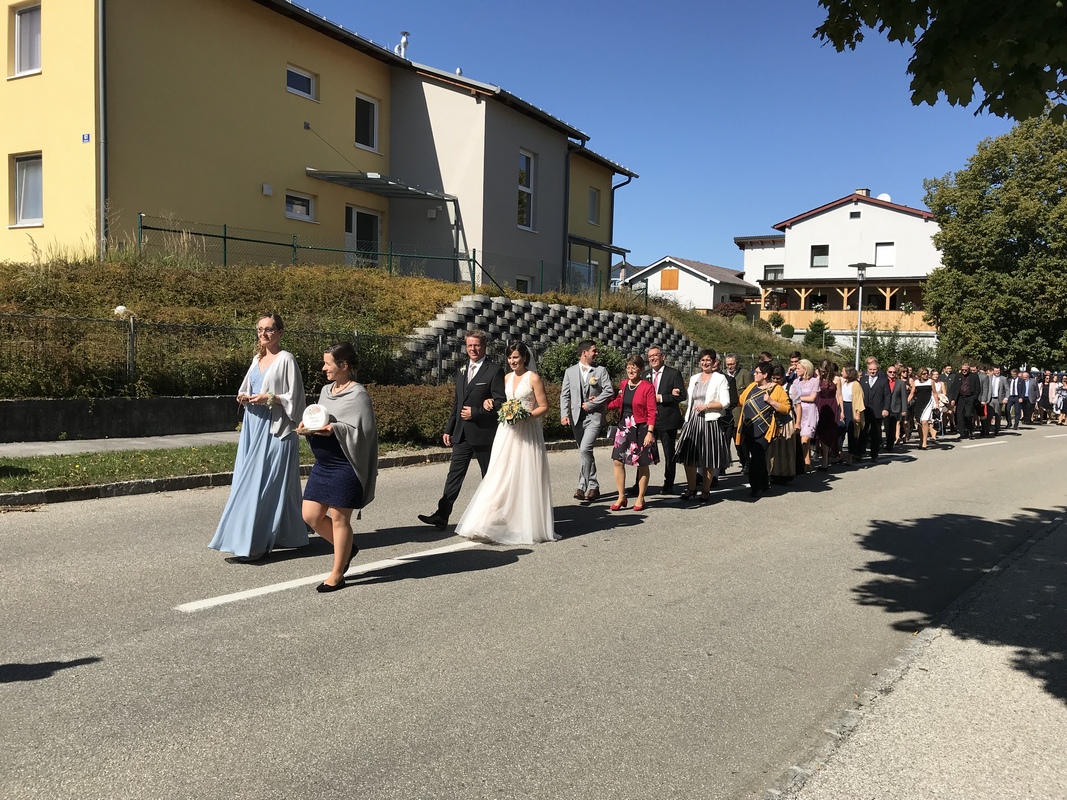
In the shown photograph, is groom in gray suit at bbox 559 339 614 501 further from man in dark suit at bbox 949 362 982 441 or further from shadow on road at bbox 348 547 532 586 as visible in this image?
man in dark suit at bbox 949 362 982 441

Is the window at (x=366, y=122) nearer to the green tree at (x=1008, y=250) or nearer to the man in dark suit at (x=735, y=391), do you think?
the man in dark suit at (x=735, y=391)

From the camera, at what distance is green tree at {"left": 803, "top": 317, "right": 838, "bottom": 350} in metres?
45.4

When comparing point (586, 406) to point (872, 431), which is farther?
point (872, 431)

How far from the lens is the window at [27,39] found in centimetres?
1947

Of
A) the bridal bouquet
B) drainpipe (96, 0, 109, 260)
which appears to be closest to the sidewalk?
the bridal bouquet

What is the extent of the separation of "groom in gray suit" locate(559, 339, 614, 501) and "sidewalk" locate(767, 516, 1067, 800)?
15.5 ft

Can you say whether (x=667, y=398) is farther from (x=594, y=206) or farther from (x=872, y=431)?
(x=594, y=206)

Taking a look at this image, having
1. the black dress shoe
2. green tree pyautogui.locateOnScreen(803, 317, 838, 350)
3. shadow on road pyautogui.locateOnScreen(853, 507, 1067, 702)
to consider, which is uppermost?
green tree pyautogui.locateOnScreen(803, 317, 838, 350)

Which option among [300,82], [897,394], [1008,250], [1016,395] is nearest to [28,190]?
[300,82]

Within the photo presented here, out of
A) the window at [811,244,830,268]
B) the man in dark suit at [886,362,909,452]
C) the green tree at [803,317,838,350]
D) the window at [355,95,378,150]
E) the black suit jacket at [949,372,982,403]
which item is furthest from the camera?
the window at [811,244,830,268]

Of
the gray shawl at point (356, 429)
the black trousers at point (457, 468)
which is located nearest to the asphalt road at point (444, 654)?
the black trousers at point (457, 468)

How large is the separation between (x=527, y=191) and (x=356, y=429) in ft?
74.8

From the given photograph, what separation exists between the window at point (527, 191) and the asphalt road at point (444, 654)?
792 inches

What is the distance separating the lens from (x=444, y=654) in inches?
192
